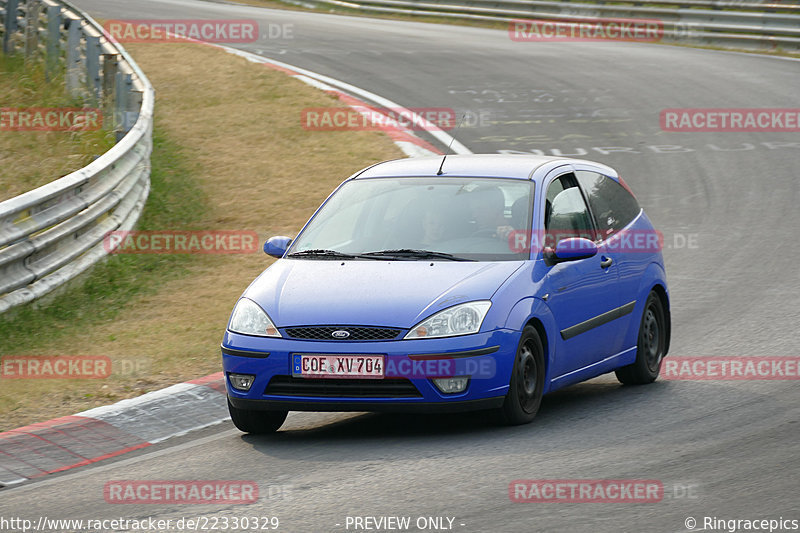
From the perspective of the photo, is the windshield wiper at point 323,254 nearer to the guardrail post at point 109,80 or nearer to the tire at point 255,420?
the tire at point 255,420

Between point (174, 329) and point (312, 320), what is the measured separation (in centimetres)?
359

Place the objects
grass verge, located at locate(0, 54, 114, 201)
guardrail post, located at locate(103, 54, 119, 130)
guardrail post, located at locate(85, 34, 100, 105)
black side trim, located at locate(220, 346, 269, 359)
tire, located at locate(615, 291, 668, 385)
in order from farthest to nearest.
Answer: guardrail post, located at locate(85, 34, 100, 105), guardrail post, located at locate(103, 54, 119, 130), grass verge, located at locate(0, 54, 114, 201), tire, located at locate(615, 291, 668, 385), black side trim, located at locate(220, 346, 269, 359)

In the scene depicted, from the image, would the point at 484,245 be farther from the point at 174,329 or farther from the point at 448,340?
the point at 174,329

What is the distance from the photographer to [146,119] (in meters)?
15.2

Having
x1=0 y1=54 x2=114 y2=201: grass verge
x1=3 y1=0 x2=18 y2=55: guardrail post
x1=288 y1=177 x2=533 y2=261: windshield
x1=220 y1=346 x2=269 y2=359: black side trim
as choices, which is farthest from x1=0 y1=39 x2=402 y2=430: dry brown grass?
x1=3 y1=0 x2=18 y2=55: guardrail post

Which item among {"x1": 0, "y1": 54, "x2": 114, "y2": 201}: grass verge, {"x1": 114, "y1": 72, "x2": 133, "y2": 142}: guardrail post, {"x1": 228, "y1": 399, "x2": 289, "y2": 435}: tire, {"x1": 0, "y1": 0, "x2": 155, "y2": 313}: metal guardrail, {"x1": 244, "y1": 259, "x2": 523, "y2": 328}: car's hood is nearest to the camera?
{"x1": 244, "y1": 259, "x2": 523, "y2": 328}: car's hood

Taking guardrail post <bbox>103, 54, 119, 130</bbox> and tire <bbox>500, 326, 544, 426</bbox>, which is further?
guardrail post <bbox>103, 54, 119, 130</bbox>

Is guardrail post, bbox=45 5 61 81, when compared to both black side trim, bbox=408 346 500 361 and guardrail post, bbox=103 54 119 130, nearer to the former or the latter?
guardrail post, bbox=103 54 119 130

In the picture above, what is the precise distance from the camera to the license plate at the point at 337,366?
7.43 meters

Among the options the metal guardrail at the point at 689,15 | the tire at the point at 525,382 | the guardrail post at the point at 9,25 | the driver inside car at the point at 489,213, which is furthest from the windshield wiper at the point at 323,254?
the metal guardrail at the point at 689,15

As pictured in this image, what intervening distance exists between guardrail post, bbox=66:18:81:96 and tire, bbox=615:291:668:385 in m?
11.2

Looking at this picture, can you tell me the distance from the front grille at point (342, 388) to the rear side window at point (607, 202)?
233cm

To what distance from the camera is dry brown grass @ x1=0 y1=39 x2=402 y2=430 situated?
9336 mm

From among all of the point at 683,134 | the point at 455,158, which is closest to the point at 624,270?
the point at 455,158
